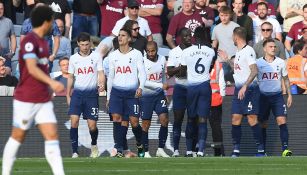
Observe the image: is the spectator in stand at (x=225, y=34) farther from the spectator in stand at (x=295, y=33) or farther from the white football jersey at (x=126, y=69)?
the white football jersey at (x=126, y=69)

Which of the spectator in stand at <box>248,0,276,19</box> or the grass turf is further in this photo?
the spectator in stand at <box>248,0,276,19</box>

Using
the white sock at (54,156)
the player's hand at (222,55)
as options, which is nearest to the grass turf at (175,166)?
the white sock at (54,156)

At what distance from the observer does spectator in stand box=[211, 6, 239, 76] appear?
77.7 feet

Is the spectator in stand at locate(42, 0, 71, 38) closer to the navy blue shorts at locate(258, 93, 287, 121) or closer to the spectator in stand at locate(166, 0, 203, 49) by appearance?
the spectator in stand at locate(166, 0, 203, 49)

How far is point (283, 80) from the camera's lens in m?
21.5

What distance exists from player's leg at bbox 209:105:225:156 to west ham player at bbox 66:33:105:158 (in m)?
2.36

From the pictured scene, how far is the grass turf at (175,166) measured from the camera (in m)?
15.7

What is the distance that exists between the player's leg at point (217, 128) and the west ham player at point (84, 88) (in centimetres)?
236

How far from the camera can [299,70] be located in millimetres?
Answer: 23156

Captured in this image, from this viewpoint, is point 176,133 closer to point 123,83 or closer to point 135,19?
point 123,83

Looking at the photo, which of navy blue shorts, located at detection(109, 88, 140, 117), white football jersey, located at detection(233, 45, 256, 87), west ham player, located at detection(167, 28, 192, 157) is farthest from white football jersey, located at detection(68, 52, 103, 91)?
white football jersey, located at detection(233, 45, 256, 87)

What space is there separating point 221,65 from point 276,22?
3097 mm

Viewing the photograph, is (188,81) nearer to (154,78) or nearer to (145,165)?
(154,78)

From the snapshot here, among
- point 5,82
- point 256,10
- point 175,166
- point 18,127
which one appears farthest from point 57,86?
point 256,10
